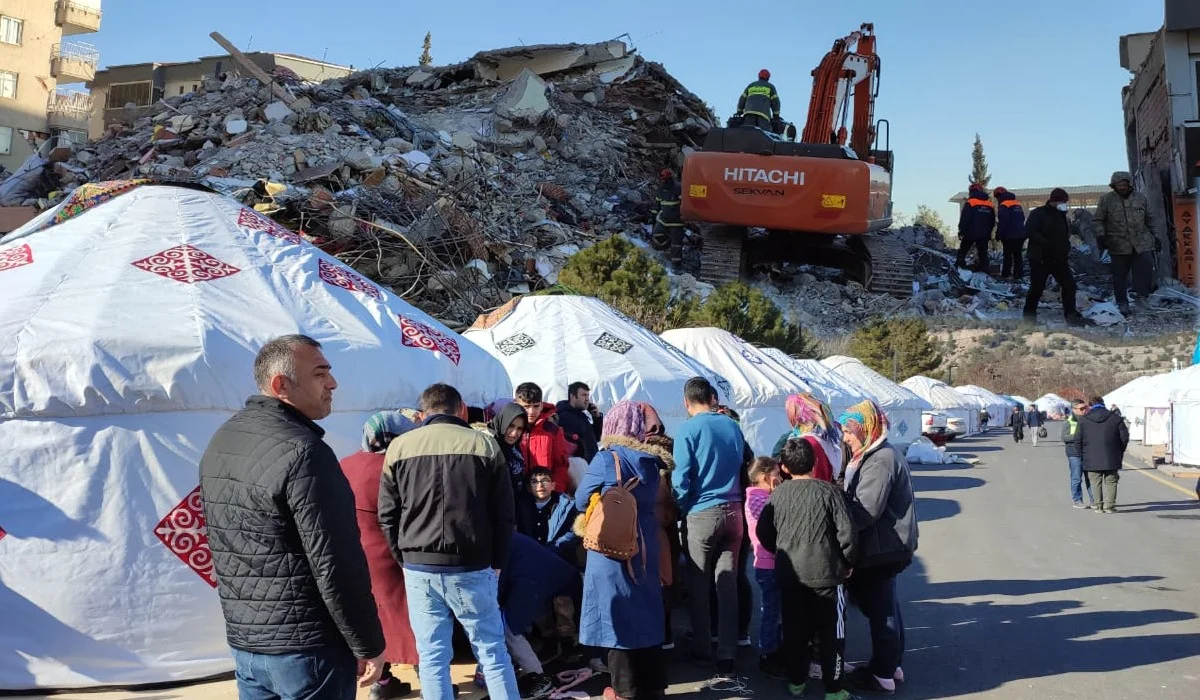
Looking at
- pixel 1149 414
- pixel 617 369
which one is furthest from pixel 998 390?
pixel 617 369

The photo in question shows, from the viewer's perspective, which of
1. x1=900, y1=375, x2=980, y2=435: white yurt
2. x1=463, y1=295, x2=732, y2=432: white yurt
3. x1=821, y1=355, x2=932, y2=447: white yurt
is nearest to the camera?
x1=463, y1=295, x2=732, y2=432: white yurt

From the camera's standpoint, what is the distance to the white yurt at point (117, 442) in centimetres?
534

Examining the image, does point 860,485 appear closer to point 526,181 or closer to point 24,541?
point 24,541

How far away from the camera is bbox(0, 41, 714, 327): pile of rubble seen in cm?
1634

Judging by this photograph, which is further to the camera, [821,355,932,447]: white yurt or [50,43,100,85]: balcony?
[50,43,100,85]: balcony

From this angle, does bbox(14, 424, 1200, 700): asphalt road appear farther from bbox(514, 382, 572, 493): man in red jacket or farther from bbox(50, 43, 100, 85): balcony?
bbox(50, 43, 100, 85): balcony

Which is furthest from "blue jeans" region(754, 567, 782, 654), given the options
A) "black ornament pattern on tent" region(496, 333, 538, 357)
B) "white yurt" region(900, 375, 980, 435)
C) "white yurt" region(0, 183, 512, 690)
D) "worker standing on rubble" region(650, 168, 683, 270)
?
"white yurt" region(900, 375, 980, 435)

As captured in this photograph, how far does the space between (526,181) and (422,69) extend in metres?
10.2

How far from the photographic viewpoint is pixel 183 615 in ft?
18.4

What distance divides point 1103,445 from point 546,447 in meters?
9.22

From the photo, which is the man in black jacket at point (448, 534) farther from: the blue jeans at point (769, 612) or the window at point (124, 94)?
the window at point (124, 94)

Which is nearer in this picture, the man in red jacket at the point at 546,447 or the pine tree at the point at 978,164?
the man in red jacket at the point at 546,447

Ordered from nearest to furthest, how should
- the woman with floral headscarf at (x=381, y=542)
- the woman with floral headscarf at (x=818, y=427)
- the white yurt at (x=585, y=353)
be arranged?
1. the woman with floral headscarf at (x=381, y=542)
2. the woman with floral headscarf at (x=818, y=427)
3. the white yurt at (x=585, y=353)

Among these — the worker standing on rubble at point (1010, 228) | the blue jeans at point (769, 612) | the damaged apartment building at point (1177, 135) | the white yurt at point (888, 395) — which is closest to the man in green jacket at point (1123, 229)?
the worker standing on rubble at point (1010, 228)
